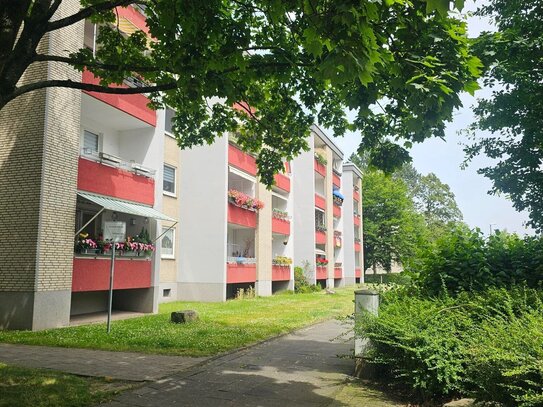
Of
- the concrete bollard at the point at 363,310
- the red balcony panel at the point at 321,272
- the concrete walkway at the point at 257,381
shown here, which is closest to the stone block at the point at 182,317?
the concrete walkway at the point at 257,381

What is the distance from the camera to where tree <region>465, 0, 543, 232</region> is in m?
10.9

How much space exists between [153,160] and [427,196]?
72087mm

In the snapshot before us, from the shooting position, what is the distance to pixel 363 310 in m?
7.77

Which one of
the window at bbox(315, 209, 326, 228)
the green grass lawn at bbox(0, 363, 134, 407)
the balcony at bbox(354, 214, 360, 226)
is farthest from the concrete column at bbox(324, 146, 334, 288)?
the green grass lawn at bbox(0, 363, 134, 407)

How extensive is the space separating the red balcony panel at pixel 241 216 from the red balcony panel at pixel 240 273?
92.8 inches

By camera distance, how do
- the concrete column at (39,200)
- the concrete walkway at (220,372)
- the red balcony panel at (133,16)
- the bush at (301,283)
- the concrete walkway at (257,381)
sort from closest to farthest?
the concrete walkway at (257,381) < the concrete walkway at (220,372) < the concrete column at (39,200) < the red balcony panel at (133,16) < the bush at (301,283)

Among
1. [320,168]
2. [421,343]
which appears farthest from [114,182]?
[320,168]

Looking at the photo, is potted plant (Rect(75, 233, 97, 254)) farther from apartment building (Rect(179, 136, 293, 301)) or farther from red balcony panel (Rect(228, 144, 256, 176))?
red balcony panel (Rect(228, 144, 256, 176))

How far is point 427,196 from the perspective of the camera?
83.2 meters

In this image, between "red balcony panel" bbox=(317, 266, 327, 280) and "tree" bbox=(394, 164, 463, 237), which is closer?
"red balcony panel" bbox=(317, 266, 327, 280)

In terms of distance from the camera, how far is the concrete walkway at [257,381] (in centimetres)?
650

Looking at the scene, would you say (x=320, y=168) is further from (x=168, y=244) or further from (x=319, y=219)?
(x=168, y=244)

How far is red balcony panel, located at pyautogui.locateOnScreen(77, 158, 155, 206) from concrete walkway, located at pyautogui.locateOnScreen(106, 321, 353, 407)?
8.13m

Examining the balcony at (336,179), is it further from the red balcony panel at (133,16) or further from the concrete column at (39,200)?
the concrete column at (39,200)
